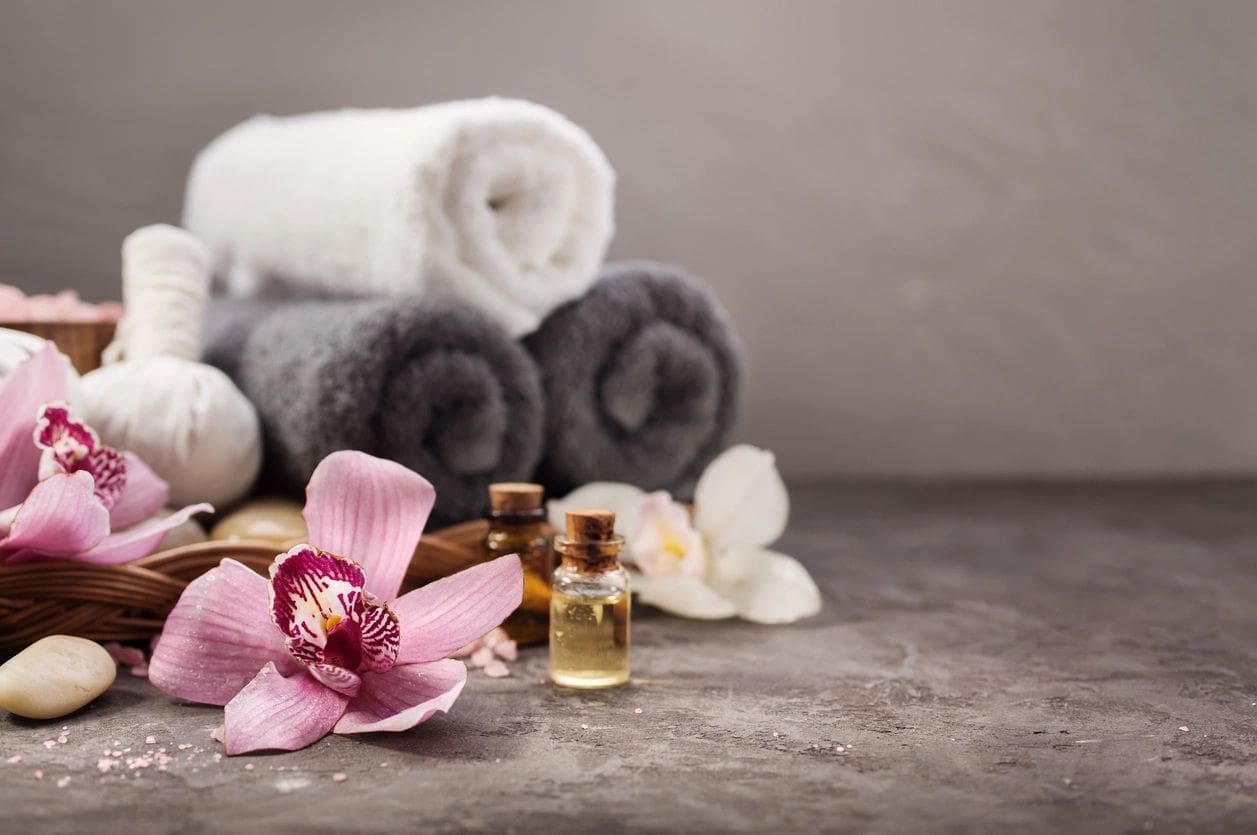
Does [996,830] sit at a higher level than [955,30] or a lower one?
lower

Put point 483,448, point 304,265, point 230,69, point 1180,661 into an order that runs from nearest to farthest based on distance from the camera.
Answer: point 1180,661, point 483,448, point 304,265, point 230,69

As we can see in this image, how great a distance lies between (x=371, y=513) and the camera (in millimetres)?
690

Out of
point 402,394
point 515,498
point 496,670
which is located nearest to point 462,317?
point 402,394

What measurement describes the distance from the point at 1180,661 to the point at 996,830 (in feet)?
1.24

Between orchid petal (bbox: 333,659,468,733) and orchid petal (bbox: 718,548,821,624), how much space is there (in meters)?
0.32

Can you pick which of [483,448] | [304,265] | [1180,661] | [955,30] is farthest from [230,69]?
[1180,661]

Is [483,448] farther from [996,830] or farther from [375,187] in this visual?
[996,830]

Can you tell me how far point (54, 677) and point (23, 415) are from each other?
18cm

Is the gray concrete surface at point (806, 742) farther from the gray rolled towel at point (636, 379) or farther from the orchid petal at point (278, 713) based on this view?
the gray rolled towel at point (636, 379)

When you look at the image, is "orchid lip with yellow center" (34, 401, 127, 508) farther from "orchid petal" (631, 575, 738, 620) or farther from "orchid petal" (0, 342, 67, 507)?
"orchid petal" (631, 575, 738, 620)

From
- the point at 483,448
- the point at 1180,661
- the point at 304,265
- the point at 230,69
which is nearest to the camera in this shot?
the point at 1180,661

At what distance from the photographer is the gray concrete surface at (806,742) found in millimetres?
537

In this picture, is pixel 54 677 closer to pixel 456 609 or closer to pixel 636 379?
pixel 456 609

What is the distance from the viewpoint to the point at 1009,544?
1.31 m
